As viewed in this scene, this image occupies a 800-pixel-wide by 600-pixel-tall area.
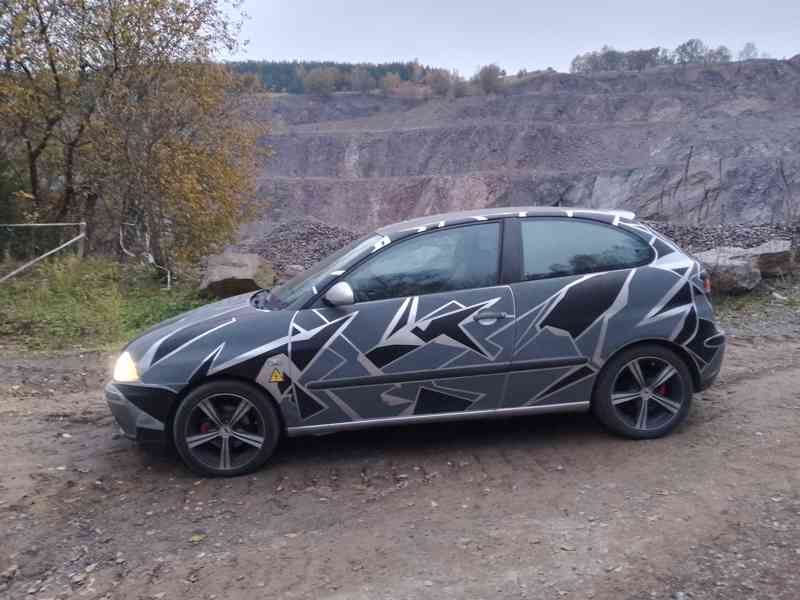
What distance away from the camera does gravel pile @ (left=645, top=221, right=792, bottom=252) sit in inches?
452

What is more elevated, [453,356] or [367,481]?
[453,356]

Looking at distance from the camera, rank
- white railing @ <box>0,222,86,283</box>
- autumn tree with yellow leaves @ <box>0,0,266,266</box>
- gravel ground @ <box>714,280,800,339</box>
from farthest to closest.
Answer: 1. autumn tree with yellow leaves @ <box>0,0,266,266</box>
2. white railing @ <box>0,222,86,283</box>
3. gravel ground @ <box>714,280,800,339</box>

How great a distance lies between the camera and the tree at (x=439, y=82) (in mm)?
75500

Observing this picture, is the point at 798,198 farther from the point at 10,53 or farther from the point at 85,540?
the point at 85,540

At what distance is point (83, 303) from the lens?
1038 cm

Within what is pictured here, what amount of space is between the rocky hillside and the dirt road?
30279 mm

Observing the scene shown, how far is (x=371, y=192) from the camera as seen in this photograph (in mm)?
51406

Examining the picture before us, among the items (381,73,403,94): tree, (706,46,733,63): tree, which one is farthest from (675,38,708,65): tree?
(381,73,403,94): tree

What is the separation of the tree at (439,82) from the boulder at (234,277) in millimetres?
66417

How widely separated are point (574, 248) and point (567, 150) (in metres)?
51.3

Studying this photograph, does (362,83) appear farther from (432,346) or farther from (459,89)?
(432,346)

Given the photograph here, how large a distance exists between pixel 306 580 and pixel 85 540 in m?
1.30

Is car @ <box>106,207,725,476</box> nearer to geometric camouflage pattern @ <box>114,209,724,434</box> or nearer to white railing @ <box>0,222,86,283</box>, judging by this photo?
geometric camouflage pattern @ <box>114,209,724,434</box>

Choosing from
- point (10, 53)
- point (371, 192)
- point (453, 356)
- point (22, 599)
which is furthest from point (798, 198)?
point (22, 599)
